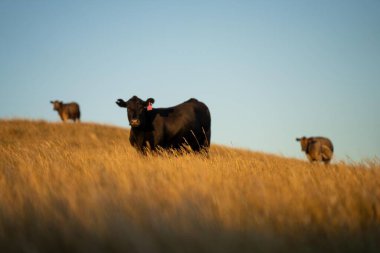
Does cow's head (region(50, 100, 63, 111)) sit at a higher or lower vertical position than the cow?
higher

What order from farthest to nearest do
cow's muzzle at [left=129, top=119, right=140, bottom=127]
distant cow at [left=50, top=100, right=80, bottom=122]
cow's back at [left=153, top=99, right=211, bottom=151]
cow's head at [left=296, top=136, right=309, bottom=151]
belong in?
1. distant cow at [left=50, top=100, right=80, bottom=122]
2. cow's head at [left=296, top=136, right=309, bottom=151]
3. cow's back at [left=153, top=99, right=211, bottom=151]
4. cow's muzzle at [left=129, top=119, right=140, bottom=127]

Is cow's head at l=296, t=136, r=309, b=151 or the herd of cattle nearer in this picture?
the herd of cattle

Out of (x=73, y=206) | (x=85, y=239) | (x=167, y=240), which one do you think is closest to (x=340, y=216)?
(x=167, y=240)

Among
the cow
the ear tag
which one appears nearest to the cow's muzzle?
the cow

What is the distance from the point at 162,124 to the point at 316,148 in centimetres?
1460

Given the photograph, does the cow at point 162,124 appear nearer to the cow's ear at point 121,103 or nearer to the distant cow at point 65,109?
the cow's ear at point 121,103

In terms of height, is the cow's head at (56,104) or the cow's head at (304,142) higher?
the cow's head at (56,104)

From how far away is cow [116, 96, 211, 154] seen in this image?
9.34 metres

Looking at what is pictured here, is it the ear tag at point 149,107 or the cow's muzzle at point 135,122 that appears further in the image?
the ear tag at point 149,107

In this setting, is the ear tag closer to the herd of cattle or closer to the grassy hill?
the herd of cattle

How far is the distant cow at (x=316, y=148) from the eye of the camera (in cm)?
2097

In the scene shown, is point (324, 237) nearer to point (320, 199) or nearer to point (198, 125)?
point (320, 199)

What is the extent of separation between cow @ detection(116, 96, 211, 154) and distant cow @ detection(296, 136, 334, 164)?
1217 centimetres

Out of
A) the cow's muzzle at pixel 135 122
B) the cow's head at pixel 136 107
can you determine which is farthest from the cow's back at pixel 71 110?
the cow's muzzle at pixel 135 122
